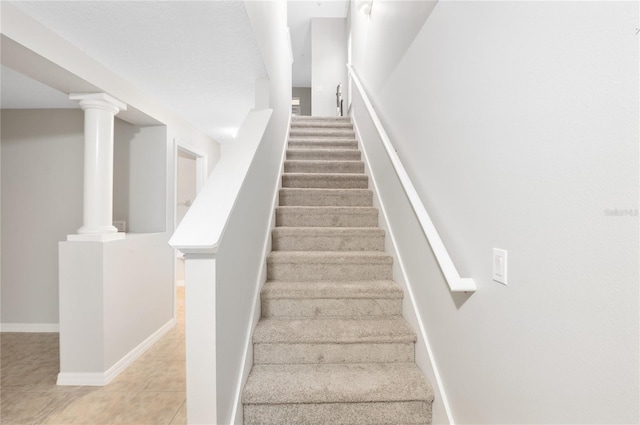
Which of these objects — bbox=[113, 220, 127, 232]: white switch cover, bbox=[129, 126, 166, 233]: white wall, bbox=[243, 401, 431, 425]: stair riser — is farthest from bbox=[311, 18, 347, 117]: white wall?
bbox=[243, 401, 431, 425]: stair riser

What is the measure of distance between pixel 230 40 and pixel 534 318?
6.46ft

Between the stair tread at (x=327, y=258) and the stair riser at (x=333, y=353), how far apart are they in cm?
58

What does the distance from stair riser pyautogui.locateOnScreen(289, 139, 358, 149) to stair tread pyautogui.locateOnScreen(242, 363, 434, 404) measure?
2.65 meters

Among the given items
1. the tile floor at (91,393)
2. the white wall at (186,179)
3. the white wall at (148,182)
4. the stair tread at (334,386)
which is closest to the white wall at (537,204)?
the stair tread at (334,386)

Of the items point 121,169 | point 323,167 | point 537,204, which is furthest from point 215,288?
point 121,169

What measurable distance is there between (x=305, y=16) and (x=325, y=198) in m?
4.69

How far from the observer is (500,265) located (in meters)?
1.02

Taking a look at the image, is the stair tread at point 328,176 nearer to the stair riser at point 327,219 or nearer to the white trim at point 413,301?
the white trim at point 413,301

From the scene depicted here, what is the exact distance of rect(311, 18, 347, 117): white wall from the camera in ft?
20.1

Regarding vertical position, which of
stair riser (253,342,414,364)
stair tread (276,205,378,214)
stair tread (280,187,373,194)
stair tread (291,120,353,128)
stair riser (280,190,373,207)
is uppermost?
stair tread (291,120,353,128)

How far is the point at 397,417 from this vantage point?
4.88 feet

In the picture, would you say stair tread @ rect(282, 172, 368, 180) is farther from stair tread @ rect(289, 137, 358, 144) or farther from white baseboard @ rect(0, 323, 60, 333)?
white baseboard @ rect(0, 323, 60, 333)

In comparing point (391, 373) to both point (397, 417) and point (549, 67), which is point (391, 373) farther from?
point (549, 67)

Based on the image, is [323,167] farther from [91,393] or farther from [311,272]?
[91,393]
